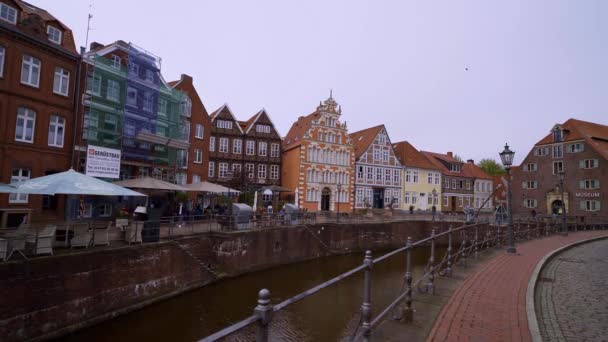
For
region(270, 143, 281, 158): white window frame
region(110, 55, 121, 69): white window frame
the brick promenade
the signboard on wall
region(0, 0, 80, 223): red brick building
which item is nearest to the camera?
the brick promenade

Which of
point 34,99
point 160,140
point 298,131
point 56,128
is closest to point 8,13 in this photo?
point 34,99

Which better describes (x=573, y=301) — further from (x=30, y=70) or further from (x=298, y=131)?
(x=298, y=131)

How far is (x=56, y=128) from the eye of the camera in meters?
18.8

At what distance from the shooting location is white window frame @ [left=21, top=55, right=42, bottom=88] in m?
17.3

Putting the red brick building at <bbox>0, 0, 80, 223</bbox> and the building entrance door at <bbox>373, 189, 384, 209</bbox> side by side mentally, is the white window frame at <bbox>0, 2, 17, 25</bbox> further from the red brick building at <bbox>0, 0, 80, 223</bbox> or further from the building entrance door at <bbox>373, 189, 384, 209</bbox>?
the building entrance door at <bbox>373, 189, 384, 209</bbox>

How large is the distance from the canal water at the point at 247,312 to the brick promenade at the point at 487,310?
2.54 m

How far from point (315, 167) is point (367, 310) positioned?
1362 inches

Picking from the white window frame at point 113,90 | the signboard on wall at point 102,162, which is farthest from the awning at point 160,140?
the white window frame at point 113,90

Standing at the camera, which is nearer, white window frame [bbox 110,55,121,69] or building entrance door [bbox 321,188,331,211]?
white window frame [bbox 110,55,121,69]

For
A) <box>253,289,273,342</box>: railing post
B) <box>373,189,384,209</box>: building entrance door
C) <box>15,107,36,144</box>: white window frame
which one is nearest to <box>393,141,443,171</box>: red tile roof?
<box>373,189,384,209</box>: building entrance door

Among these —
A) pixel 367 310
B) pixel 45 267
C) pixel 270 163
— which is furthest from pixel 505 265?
pixel 270 163

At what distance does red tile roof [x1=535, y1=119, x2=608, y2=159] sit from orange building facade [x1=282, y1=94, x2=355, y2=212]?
27.7 meters

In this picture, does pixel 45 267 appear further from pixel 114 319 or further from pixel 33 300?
pixel 114 319

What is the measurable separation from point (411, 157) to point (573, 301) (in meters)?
41.2
